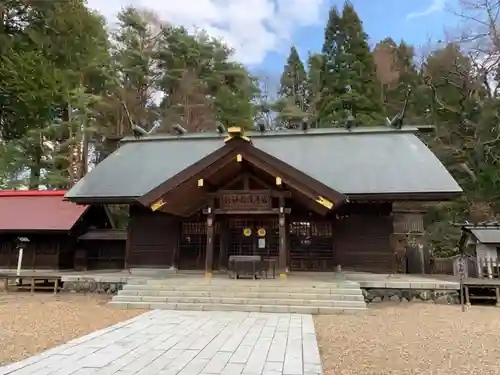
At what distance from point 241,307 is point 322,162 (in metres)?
7.17

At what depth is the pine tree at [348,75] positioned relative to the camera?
27453mm

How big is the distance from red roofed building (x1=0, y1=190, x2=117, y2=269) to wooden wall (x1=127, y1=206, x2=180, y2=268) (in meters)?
2.77

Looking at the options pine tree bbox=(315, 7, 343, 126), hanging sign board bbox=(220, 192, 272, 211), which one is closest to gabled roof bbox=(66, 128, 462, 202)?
hanging sign board bbox=(220, 192, 272, 211)

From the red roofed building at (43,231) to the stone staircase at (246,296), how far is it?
6.60m

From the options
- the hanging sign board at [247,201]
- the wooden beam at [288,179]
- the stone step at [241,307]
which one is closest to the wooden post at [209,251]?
the hanging sign board at [247,201]

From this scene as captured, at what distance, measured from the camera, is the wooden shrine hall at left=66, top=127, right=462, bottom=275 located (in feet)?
35.2

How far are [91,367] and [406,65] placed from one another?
32.3 meters

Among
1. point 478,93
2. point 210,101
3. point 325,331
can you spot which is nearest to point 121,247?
point 325,331

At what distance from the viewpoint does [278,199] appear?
11555 millimetres

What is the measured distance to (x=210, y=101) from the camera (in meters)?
28.3

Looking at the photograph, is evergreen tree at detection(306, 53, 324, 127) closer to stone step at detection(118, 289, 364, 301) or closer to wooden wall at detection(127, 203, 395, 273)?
wooden wall at detection(127, 203, 395, 273)

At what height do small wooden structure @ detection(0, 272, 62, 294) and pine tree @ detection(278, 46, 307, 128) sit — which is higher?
pine tree @ detection(278, 46, 307, 128)

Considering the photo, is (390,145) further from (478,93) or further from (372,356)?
(478,93)

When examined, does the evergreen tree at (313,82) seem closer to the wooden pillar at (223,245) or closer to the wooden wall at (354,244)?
the wooden wall at (354,244)
